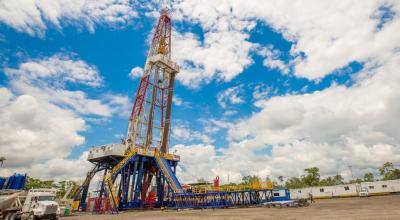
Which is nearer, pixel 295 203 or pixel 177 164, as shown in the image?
pixel 295 203

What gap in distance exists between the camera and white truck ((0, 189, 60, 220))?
1859cm

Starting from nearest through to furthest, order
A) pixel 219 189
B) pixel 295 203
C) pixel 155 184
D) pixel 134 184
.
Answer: pixel 295 203 → pixel 219 189 → pixel 134 184 → pixel 155 184

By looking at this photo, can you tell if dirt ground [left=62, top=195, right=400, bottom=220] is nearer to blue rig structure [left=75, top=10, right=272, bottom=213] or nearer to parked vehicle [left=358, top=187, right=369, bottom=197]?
blue rig structure [left=75, top=10, right=272, bottom=213]

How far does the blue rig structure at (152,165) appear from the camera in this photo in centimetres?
3256

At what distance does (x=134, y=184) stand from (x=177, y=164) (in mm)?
8254

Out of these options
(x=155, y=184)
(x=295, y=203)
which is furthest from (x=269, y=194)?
(x=155, y=184)

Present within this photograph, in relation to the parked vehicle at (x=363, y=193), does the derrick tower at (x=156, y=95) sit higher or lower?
higher

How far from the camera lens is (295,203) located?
91.1 feet

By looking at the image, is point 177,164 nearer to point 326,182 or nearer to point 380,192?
point 380,192

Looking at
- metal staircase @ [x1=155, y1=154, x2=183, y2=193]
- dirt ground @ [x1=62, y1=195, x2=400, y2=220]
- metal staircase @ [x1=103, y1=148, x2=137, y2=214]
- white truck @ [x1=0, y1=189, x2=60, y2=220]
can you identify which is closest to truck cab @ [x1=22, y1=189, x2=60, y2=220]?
white truck @ [x1=0, y1=189, x2=60, y2=220]

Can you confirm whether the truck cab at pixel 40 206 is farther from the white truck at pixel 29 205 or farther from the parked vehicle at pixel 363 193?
the parked vehicle at pixel 363 193

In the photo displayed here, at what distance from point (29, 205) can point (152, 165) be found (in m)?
23.3

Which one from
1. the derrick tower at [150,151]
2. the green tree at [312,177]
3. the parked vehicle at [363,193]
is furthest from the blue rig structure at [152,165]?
the green tree at [312,177]

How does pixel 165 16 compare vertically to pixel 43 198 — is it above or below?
above
